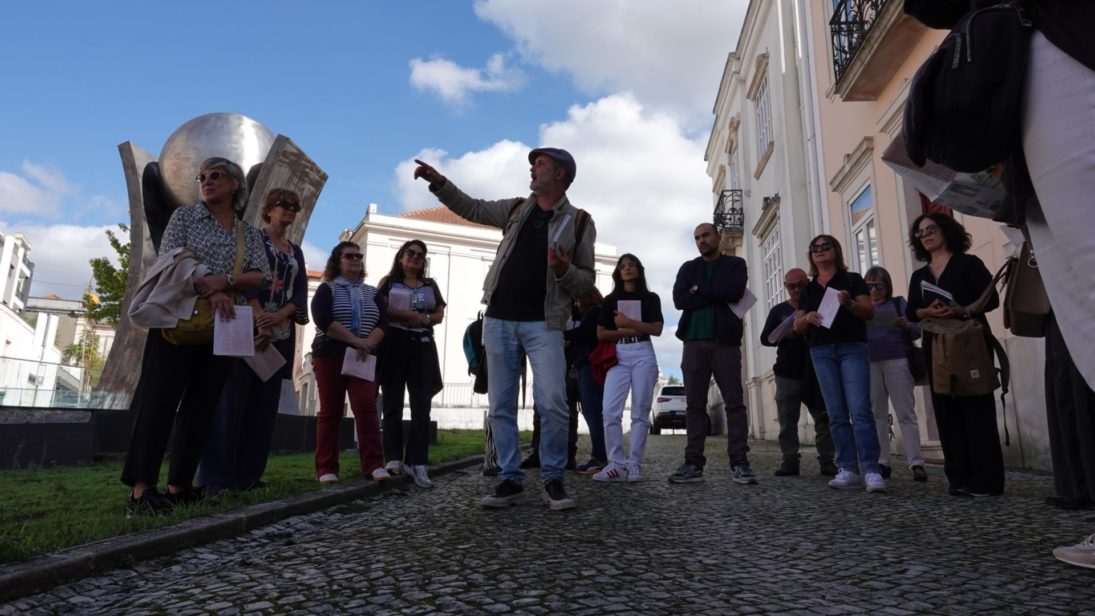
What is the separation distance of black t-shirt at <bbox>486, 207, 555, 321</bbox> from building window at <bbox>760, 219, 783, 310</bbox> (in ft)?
42.8

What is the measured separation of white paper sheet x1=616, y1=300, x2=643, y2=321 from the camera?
6246 millimetres

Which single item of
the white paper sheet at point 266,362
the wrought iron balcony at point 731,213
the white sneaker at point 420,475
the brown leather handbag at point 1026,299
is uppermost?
the wrought iron balcony at point 731,213

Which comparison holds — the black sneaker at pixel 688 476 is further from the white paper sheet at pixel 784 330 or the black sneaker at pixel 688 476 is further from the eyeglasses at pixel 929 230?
the eyeglasses at pixel 929 230

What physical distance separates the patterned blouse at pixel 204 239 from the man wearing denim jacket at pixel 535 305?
43.1 inches

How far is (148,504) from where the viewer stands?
3.56 metres

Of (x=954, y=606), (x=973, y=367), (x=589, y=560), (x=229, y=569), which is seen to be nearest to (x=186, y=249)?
(x=229, y=569)


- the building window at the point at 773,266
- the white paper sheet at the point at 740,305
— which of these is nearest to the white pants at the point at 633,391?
the white paper sheet at the point at 740,305

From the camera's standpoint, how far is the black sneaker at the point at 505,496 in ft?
14.1

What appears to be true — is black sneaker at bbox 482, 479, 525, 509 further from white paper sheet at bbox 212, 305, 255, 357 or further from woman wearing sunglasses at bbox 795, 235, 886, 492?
woman wearing sunglasses at bbox 795, 235, 886, 492

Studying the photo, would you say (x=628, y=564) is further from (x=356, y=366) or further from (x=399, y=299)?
(x=399, y=299)

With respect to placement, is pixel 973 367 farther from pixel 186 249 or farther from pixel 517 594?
pixel 186 249

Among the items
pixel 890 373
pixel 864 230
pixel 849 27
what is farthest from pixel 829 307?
pixel 849 27

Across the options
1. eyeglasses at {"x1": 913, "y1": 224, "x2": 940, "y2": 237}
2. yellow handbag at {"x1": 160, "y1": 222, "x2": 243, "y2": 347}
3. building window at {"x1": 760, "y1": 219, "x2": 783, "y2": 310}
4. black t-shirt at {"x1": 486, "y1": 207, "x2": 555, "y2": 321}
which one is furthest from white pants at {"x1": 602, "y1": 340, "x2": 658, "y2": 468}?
building window at {"x1": 760, "y1": 219, "x2": 783, "y2": 310}

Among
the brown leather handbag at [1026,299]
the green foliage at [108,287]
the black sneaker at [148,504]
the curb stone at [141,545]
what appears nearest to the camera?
the curb stone at [141,545]
